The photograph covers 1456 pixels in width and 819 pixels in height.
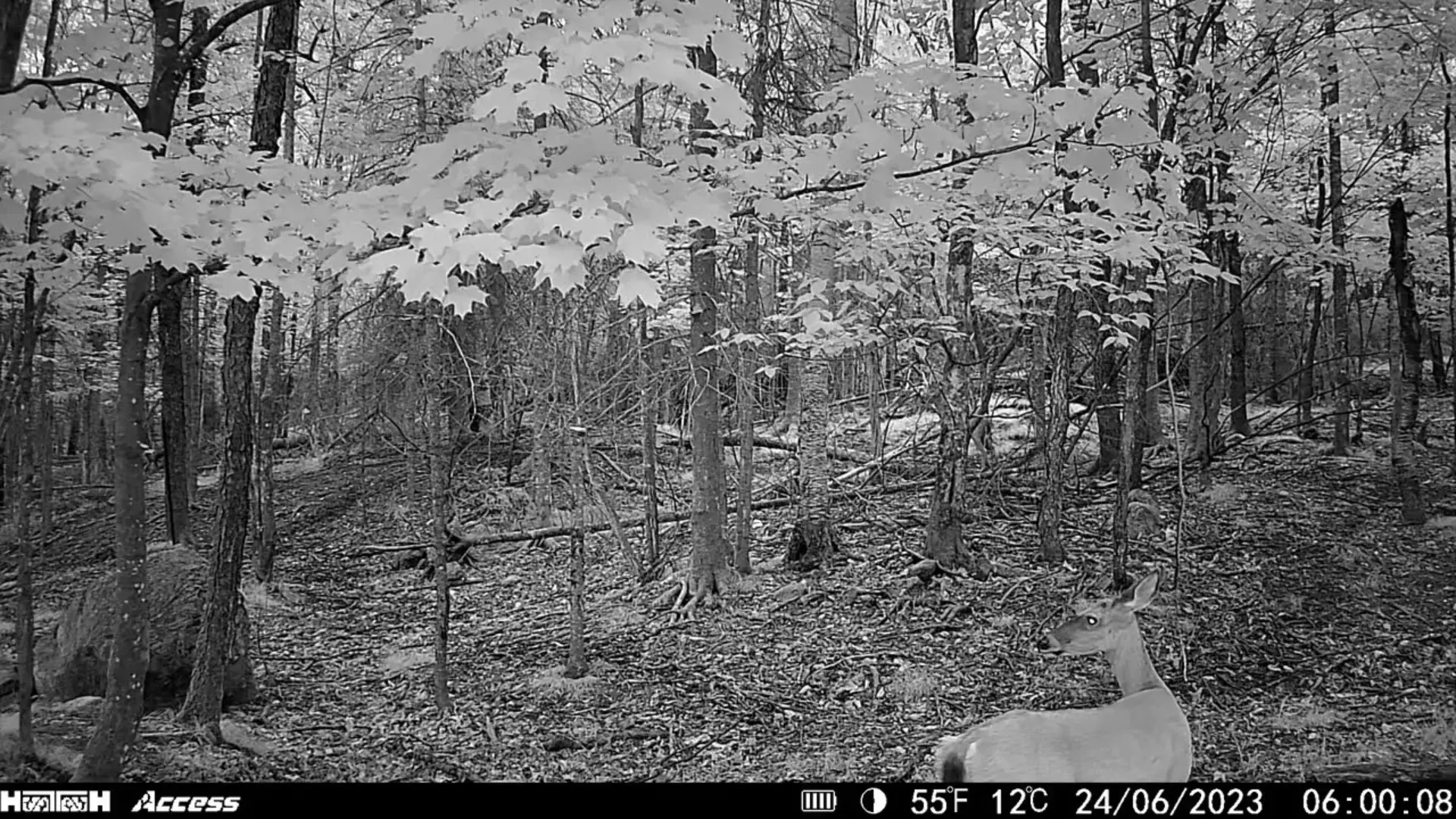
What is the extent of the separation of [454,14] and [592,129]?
637mm

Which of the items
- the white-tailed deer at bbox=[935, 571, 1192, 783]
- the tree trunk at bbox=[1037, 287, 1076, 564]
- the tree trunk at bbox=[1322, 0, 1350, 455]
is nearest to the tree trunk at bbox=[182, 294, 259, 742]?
the white-tailed deer at bbox=[935, 571, 1192, 783]

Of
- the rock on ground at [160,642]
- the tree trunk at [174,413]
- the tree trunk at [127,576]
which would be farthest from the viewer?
the rock on ground at [160,642]

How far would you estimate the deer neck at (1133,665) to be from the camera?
2.74 metres

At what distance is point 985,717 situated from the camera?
5688mm

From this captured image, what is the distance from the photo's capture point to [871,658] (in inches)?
262

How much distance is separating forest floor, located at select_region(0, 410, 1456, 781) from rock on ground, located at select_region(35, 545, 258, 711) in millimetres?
327

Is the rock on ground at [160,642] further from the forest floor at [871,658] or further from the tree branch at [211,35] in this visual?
the tree branch at [211,35]
